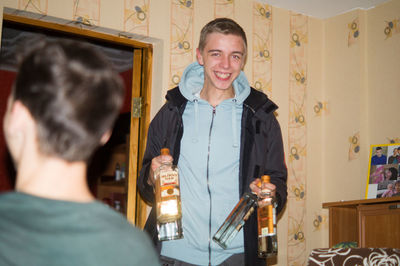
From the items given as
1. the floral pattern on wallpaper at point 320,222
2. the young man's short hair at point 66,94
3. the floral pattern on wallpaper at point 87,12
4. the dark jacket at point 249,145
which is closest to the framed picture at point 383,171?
the floral pattern on wallpaper at point 320,222

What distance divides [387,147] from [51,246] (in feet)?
8.65

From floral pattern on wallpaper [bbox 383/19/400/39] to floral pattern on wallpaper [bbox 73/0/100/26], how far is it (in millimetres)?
1970

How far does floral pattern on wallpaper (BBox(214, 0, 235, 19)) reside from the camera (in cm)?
287

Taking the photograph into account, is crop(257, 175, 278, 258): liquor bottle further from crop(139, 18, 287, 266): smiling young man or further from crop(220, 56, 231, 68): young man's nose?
crop(220, 56, 231, 68): young man's nose

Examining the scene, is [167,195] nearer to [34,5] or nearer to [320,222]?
[34,5]

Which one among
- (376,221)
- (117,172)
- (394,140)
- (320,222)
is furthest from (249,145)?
(117,172)

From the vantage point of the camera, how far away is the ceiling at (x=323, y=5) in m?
3.02

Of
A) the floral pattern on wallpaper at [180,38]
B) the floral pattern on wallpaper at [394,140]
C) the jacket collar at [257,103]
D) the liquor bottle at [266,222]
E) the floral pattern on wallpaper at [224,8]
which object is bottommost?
the liquor bottle at [266,222]

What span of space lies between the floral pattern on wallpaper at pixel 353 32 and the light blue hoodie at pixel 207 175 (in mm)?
1578

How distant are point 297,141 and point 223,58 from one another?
1.52 metres

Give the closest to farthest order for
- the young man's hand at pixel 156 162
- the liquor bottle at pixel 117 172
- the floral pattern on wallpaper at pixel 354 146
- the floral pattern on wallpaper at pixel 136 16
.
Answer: the young man's hand at pixel 156 162, the floral pattern on wallpaper at pixel 136 16, the floral pattern on wallpaper at pixel 354 146, the liquor bottle at pixel 117 172

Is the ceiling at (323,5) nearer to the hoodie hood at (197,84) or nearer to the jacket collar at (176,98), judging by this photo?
the hoodie hood at (197,84)

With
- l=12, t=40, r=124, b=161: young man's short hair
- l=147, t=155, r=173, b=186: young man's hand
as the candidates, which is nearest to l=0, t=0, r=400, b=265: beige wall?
l=147, t=155, r=173, b=186: young man's hand

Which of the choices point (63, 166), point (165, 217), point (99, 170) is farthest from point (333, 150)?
point (99, 170)
